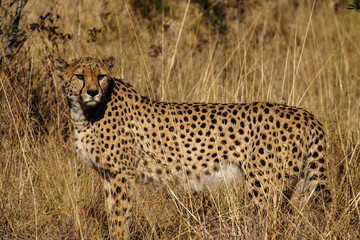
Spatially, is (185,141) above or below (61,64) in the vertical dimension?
below

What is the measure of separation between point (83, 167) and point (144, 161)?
0.58m

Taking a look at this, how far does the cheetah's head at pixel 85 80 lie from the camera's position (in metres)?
3.56

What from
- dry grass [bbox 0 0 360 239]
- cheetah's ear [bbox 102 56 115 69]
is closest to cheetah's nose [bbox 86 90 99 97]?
dry grass [bbox 0 0 360 239]

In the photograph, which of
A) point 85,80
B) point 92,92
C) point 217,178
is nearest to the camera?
point 92,92

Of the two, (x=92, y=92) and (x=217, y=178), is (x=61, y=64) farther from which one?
(x=217, y=178)

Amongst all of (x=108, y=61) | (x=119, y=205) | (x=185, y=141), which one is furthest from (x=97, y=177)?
(x=108, y=61)

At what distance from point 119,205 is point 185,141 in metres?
0.70

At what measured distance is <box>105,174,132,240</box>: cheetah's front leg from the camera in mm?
3699

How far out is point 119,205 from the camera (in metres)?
3.74

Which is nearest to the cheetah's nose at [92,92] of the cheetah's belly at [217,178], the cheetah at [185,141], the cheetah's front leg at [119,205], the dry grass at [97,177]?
the cheetah at [185,141]

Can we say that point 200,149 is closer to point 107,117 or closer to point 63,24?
point 107,117

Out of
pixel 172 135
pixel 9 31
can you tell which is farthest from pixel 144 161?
pixel 9 31

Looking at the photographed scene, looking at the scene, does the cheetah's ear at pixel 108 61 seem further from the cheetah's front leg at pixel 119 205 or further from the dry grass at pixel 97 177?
the cheetah's front leg at pixel 119 205

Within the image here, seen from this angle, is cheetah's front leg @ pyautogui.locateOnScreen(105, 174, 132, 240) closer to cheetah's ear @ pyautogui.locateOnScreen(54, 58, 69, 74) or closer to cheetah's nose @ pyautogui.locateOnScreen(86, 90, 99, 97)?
cheetah's nose @ pyautogui.locateOnScreen(86, 90, 99, 97)
